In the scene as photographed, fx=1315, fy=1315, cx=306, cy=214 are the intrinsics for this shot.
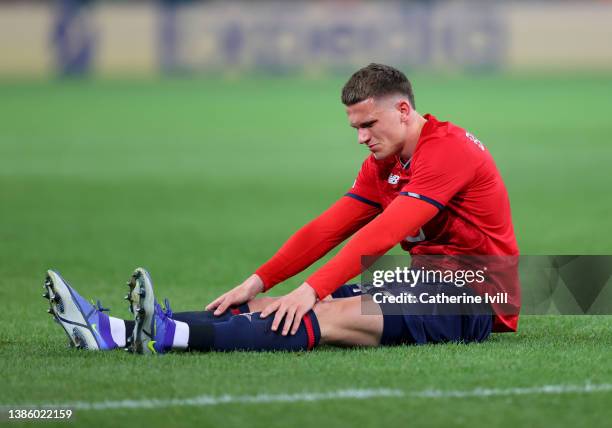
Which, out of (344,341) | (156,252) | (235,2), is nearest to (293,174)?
(156,252)

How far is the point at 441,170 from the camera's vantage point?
21.5 ft

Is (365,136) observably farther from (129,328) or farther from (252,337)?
(129,328)

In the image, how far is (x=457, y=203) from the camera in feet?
22.2

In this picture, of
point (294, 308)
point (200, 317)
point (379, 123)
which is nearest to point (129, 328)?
point (200, 317)

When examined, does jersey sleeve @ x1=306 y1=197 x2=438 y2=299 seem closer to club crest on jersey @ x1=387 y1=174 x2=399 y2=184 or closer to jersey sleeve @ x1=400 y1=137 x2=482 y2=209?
jersey sleeve @ x1=400 y1=137 x2=482 y2=209

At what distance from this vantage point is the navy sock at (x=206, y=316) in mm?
6703

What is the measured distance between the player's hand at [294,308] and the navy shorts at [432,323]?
1.29ft

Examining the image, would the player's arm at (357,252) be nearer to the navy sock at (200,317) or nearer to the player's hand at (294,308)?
the player's hand at (294,308)

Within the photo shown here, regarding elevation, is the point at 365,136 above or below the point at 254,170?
above

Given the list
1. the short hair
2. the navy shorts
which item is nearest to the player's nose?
the short hair

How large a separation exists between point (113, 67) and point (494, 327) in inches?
1692

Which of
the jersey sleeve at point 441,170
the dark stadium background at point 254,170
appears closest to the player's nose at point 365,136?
the jersey sleeve at point 441,170

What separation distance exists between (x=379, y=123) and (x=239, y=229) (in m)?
6.84

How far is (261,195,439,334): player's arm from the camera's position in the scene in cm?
642
